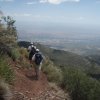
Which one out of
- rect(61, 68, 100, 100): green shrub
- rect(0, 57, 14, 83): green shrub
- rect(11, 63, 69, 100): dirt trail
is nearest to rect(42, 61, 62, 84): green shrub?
rect(61, 68, 100, 100): green shrub

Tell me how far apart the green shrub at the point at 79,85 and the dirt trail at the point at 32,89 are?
309cm

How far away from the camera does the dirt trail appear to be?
13984 millimetres

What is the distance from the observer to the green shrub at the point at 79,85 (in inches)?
854

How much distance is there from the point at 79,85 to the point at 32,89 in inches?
367

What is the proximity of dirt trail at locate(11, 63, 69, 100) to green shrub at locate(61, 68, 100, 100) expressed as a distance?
309 cm

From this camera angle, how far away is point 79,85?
2412 centimetres

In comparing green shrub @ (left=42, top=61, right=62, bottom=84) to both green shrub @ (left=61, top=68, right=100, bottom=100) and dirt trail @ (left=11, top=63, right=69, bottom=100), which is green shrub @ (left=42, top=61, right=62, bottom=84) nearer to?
green shrub @ (left=61, top=68, right=100, bottom=100)

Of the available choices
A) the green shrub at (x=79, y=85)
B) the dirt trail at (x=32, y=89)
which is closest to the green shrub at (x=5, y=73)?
the dirt trail at (x=32, y=89)

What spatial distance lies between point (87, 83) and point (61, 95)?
9.01 m

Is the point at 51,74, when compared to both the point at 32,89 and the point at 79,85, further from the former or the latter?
the point at 79,85

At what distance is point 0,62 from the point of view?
14.0 m

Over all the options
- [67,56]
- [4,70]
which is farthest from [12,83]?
[67,56]

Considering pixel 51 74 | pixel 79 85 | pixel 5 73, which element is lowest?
pixel 79 85

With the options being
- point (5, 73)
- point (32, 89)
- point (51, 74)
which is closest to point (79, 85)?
point (51, 74)
